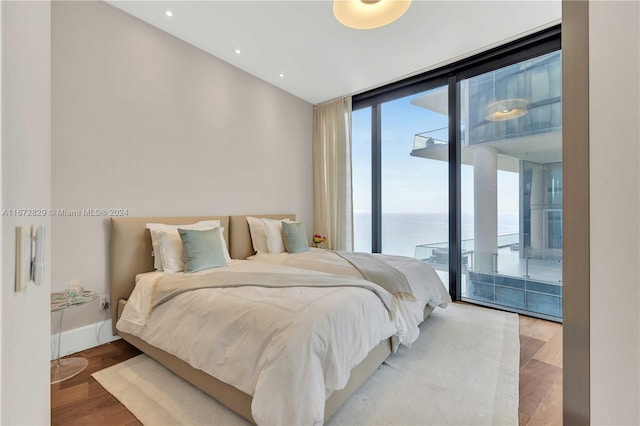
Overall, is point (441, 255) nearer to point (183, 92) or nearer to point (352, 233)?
point (352, 233)

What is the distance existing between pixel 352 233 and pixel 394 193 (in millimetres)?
914

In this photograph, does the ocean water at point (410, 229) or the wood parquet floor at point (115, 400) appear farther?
the ocean water at point (410, 229)

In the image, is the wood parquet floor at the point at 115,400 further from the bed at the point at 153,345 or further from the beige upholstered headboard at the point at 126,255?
the beige upholstered headboard at the point at 126,255

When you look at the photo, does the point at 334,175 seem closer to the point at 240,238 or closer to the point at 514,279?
the point at 240,238

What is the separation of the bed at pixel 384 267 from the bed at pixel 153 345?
0.10 meters

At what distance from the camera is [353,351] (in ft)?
5.15

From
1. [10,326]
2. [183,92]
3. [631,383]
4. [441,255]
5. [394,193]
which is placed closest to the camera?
[631,383]

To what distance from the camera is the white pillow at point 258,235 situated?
3553 millimetres

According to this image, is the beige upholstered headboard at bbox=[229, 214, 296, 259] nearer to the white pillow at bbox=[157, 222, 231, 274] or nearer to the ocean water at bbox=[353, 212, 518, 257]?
the white pillow at bbox=[157, 222, 231, 274]

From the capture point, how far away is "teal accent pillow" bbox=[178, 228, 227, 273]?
98.3 inches

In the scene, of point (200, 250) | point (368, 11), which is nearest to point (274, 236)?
point (200, 250)

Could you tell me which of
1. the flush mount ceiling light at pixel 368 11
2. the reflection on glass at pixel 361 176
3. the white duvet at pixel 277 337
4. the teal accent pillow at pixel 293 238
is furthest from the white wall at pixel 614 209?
the reflection on glass at pixel 361 176

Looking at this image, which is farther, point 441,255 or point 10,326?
point 441,255

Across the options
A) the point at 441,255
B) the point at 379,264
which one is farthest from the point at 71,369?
the point at 441,255
